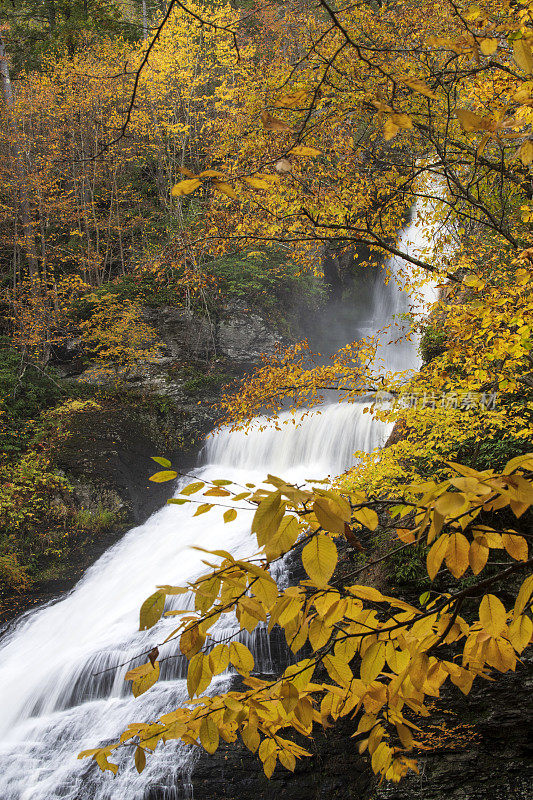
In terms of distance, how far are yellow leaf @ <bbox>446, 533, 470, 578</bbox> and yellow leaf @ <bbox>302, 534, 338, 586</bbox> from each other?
0.22 metres

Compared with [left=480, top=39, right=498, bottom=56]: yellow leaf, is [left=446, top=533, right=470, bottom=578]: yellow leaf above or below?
below

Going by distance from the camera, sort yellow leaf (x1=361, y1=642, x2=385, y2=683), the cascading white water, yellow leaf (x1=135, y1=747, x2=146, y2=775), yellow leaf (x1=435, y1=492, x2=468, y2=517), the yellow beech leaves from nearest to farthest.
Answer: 1. yellow leaf (x1=435, y1=492, x2=468, y2=517)
2. the yellow beech leaves
3. yellow leaf (x1=361, y1=642, x2=385, y2=683)
4. yellow leaf (x1=135, y1=747, x2=146, y2=775)
5. the cascading white water

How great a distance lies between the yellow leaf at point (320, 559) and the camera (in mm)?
944

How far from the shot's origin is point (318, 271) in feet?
22.3

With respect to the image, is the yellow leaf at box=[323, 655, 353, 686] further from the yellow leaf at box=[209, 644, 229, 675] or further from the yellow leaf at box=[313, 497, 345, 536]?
the yellow leaf at box=[313, 497, 345, 536]

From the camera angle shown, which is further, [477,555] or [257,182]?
[257,182]

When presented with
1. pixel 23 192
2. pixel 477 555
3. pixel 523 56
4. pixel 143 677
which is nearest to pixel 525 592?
pixel 477 555

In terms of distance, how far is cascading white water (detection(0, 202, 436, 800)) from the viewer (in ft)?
16.5

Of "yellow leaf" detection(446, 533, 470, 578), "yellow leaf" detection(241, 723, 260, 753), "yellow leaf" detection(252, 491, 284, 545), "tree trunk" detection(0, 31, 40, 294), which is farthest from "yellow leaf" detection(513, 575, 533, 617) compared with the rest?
"tree trunk" detection(0, 31, 40, 294)

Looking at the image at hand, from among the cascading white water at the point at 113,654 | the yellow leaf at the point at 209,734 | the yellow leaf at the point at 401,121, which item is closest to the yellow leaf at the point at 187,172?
the yellow leaf at the point at 401,121

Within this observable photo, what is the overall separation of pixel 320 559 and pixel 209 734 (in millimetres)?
622

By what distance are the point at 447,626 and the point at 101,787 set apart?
5.40 m

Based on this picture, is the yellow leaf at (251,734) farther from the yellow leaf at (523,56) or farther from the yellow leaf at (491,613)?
the yellow leaf at (523,56)

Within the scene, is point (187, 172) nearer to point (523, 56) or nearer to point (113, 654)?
point (523, 56)
